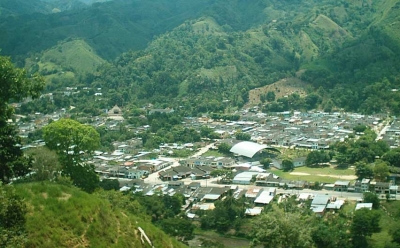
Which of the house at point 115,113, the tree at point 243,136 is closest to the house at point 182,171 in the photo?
the tree at point 243,136

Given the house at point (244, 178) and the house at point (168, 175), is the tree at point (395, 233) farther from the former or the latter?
the house at point (168, 175)

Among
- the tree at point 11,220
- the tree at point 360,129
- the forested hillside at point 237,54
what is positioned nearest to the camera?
the tree at point 11,220

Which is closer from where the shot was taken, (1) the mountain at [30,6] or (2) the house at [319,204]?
(2) the house at [319,204]

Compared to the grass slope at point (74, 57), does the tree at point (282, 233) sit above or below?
below

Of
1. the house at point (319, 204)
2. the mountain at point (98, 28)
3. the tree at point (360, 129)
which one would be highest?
the mountain at point (98, 28)

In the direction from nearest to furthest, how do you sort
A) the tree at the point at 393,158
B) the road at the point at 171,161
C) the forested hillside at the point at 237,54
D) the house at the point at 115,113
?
the tree at the point at 393,158 < the road at the point at 171,161 < the house at the point at 115,113 < the forested hillside at the point at 237,54

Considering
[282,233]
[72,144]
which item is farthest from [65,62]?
[282,233]

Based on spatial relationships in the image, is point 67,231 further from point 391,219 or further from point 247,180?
point 247,180
